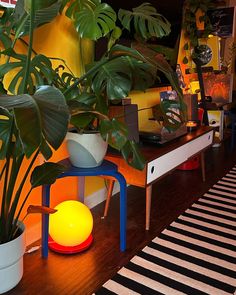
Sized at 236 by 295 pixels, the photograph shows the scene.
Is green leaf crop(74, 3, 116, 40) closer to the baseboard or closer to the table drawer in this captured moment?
the table drawer

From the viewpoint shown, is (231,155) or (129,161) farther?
(231,155)

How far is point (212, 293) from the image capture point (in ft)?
4.61

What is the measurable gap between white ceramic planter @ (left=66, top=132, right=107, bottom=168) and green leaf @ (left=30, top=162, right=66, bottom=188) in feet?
1.04

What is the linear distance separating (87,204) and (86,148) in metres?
0.77

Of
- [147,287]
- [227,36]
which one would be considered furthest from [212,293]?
[227,36]

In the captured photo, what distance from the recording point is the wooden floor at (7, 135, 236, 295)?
1.45 meters

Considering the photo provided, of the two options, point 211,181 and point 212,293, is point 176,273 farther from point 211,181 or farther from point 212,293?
point 211,181

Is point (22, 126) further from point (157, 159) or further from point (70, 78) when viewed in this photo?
point (157, 159)

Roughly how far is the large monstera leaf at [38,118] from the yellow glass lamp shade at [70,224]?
3.24ft

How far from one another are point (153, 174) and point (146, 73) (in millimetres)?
704

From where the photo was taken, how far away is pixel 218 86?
13.0ft

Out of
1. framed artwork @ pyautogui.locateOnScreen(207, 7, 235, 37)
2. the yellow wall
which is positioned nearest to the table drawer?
the yellow wall

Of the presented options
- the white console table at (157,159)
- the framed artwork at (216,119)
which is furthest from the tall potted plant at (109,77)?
the framed artwork at (216,119)

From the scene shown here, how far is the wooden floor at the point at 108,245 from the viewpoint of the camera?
1.45 m
